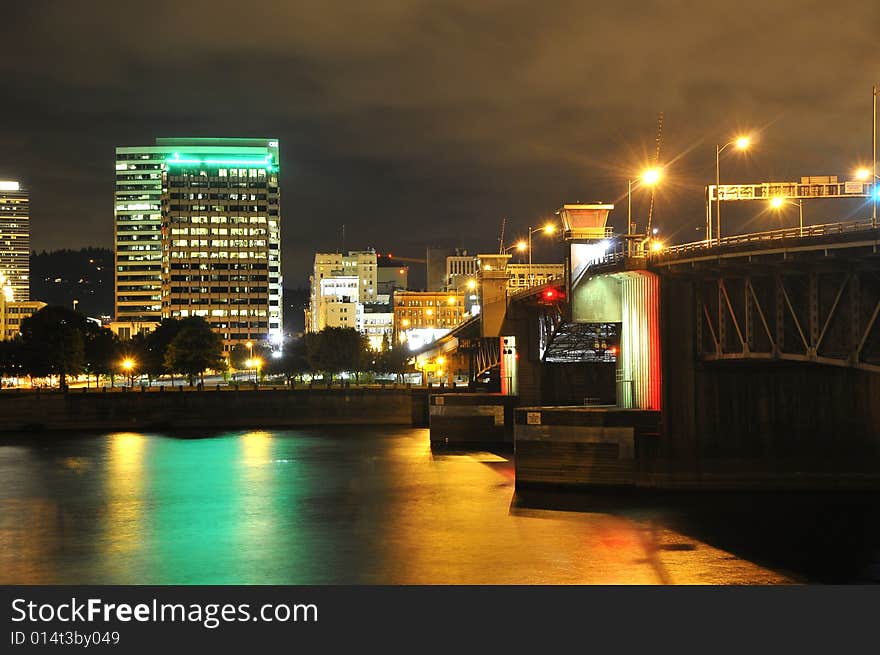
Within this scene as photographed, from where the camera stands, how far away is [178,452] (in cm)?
6831

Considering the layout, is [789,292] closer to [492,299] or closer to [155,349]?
[492,299]

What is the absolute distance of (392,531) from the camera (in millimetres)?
37781

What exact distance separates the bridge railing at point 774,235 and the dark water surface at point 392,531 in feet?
32.5

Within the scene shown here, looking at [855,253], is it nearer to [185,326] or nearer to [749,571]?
[749,571]

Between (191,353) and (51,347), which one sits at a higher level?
(51,347)

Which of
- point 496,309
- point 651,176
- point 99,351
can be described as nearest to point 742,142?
point 651,176

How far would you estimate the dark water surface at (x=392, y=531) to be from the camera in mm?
30547

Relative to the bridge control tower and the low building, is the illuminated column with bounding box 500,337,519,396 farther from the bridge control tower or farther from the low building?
the low building

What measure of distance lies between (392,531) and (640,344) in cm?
1318

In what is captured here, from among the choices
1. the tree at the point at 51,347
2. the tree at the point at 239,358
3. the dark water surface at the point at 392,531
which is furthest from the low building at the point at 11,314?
the dark water surface at the point at 392,531

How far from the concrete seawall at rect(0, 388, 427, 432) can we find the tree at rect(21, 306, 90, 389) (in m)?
23.7

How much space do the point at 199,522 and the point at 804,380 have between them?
25256mm

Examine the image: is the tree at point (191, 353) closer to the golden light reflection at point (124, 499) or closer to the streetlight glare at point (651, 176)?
the golden light reflection at point (124, 499)

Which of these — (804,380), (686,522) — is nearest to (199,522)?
(686,522)
